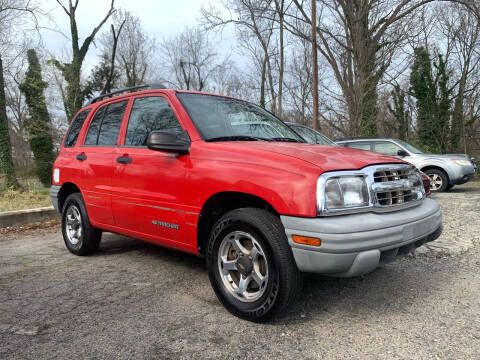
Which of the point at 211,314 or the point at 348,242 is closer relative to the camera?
the point at 348,242

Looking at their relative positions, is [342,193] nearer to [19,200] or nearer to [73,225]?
[73,225]

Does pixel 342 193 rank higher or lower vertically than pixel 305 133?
lower

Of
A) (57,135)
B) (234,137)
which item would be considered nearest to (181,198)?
(234,137)

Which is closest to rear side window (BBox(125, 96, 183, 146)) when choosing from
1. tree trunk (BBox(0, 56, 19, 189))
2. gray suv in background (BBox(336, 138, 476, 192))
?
gray suv in background (BBox(336, 138, 476, 192))

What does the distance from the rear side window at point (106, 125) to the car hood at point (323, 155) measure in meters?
1.60

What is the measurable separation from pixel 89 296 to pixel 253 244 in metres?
1.63

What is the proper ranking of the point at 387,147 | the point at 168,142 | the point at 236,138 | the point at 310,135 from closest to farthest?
the point at 168,142, the point at 236,138, the point at 310,135, the point at 387,147

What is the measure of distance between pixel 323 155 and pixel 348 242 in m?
0.72

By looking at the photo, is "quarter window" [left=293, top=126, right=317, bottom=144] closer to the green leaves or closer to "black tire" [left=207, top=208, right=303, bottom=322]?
"black tire" [left=207, top=208, right=303, bottom=322]

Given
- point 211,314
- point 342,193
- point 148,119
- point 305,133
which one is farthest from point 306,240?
point 305,133

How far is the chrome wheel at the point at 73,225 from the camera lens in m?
4.56

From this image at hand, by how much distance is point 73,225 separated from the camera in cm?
466

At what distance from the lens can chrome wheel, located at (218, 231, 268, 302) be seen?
8.57 feet

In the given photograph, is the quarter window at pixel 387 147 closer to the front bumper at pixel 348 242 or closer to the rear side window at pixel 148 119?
the rear side window at pixel 148 119
